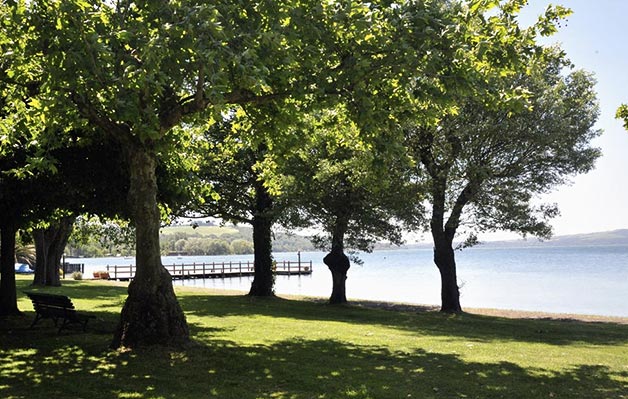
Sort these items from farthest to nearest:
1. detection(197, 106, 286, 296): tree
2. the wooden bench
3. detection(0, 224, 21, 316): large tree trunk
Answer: detection(197, 106, 286, 296): tree < detection(0, 224, 21, 316): large tree trunk < the wooden bench

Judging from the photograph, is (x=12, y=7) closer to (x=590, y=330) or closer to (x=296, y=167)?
(x=296, y=167)

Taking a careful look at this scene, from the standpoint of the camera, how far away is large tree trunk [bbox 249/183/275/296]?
31781mm

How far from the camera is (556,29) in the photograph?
12.4 m

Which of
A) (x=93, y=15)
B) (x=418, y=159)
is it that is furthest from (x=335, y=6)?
(x=418, y=159)

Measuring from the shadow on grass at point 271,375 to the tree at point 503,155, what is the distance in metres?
12.8

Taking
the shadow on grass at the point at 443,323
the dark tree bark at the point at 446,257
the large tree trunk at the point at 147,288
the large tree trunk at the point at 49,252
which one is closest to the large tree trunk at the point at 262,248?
the shadow on grass at the point at 443,323

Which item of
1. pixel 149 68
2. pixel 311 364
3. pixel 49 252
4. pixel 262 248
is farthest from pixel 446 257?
pixel 49 252

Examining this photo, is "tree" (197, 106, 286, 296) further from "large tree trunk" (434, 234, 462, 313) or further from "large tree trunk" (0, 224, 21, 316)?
"large tree trunk" (0, 224, 21, 316)

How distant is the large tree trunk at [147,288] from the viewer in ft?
38.9

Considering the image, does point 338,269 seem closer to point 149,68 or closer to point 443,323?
point 443,323

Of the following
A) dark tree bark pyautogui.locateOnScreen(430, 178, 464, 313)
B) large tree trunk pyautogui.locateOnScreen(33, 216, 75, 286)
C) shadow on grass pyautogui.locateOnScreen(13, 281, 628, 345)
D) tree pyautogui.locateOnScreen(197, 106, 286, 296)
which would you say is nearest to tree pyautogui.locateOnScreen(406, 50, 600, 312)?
dark tree bark pyautogui.locateOnScreen(430, 178, 464, 313)

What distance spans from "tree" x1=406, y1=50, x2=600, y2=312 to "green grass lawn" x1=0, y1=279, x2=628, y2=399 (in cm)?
782

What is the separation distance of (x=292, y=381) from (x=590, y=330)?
49.6 feet

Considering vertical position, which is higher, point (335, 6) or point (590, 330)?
point (335, 6)
